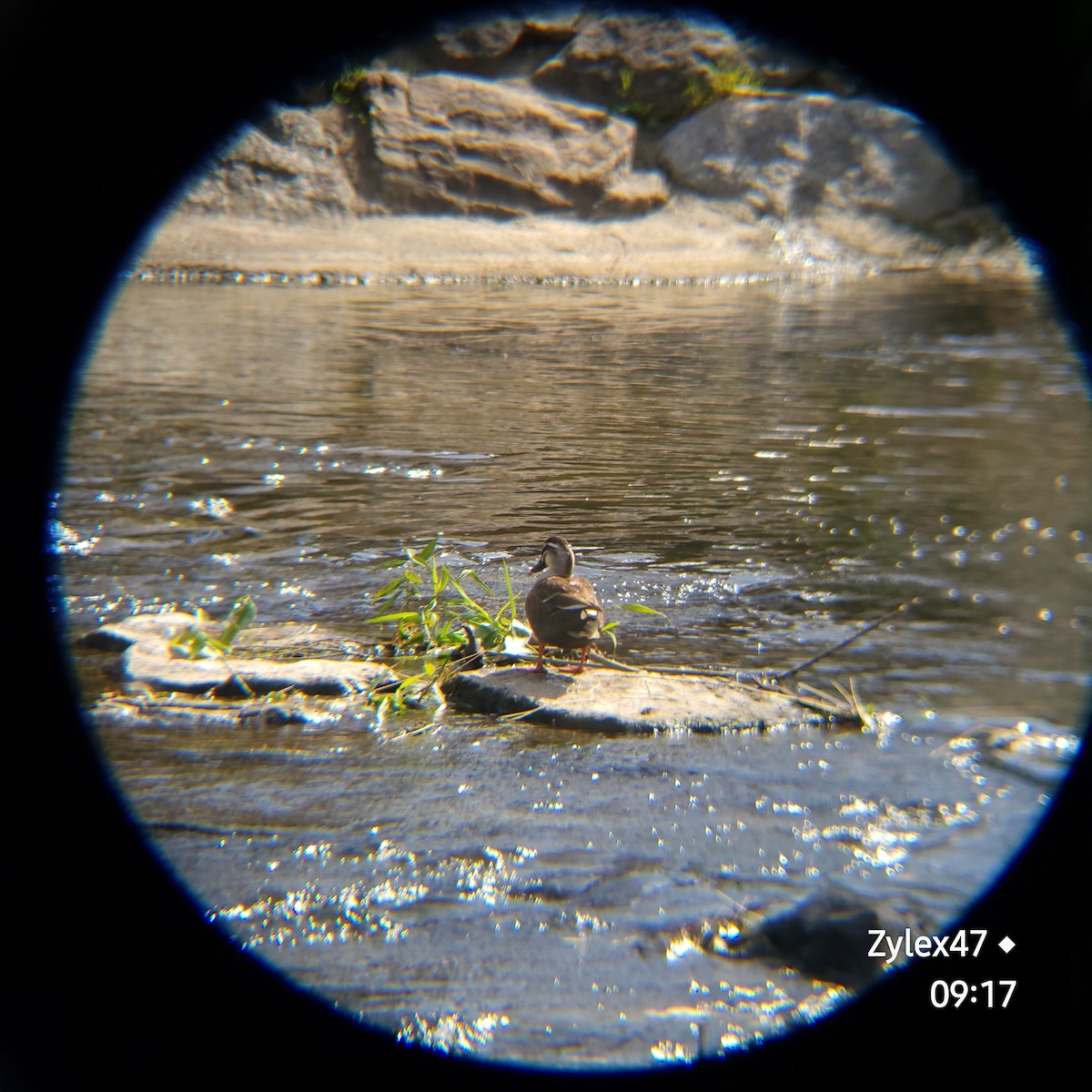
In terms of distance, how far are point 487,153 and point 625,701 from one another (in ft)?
61.0

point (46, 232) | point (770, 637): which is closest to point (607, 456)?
point (770, 637)

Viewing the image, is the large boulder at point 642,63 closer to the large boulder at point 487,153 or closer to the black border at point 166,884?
the large boulder at point 487,153

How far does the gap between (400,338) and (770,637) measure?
8.94 metres

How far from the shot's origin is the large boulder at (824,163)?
20781mm

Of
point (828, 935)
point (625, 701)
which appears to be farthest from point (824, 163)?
point (828, 935)

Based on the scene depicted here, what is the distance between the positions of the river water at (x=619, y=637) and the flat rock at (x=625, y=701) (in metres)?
0.10

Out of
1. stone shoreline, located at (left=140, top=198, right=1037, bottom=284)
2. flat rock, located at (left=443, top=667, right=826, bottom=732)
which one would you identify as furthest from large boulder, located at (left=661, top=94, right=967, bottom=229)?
flat rock, located at (left=443, top=667, right=826, bottom=732)

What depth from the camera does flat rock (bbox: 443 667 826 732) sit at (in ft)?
10.9

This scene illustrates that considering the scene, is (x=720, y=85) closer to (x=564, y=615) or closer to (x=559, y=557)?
(x=559, y=557)
